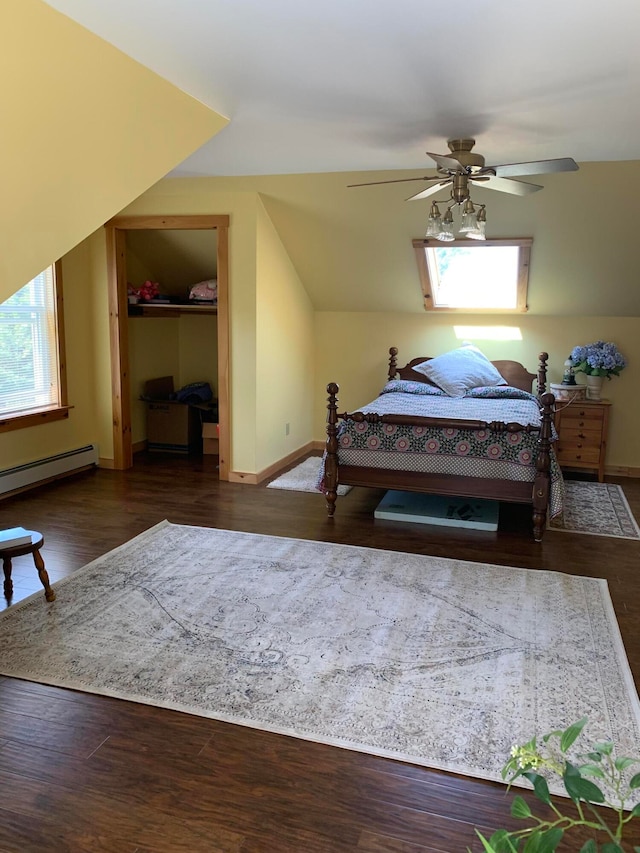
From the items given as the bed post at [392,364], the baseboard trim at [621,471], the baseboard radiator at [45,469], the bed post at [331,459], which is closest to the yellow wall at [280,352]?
the bed post at [392,364]

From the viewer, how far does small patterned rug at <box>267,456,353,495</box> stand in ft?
17.3

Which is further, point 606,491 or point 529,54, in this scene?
point 606,491

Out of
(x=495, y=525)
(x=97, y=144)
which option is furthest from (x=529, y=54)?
(x=495, y=525)

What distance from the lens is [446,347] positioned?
6.25 metres

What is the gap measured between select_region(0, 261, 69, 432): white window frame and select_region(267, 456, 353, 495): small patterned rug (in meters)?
1.81

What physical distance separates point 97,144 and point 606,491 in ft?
14.5

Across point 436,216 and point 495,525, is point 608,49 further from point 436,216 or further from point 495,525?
point 495,525

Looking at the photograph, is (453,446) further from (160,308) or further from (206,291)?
(160,308)

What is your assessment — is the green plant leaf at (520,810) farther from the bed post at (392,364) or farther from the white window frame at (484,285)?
the bed post at (392,364)

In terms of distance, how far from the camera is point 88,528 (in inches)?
170

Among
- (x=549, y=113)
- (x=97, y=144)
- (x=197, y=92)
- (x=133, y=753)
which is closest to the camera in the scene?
(x=133, y=753)

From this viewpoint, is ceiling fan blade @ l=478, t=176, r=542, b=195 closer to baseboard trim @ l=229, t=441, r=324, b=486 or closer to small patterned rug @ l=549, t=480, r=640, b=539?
small patterned rug @ l=549, t=480, r=640, b=539

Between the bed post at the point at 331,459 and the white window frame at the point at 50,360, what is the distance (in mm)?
2251

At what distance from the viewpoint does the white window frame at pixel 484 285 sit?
532 cm
